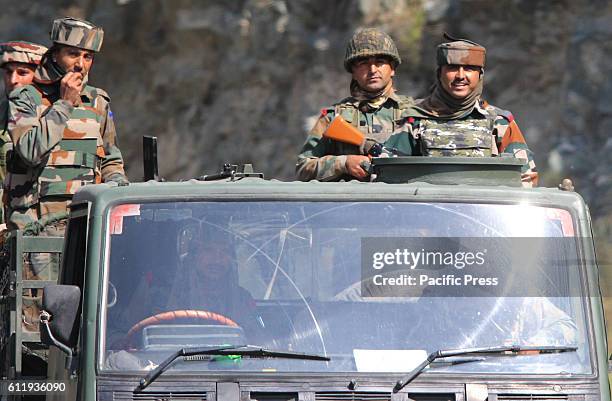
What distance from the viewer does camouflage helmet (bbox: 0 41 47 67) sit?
8664 millimetres

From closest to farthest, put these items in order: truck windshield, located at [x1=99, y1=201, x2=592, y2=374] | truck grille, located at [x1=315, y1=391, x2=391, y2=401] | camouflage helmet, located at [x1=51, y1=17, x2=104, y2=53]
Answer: truck grille, located at [x1=315, y1=391, x2=391, y2=401] → truck windshield, located at [x1=99, y1=201, x2=592, y2=374] → camouflage helmet, located at [x1=51, y1=17, x2=104, y2=53]

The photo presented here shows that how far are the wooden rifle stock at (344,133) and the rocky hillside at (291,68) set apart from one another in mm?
8613

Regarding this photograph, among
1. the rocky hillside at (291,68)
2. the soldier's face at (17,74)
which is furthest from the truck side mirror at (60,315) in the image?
the rocky hillside at (291,68)

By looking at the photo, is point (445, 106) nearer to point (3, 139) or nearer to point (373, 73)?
point (373, 73)

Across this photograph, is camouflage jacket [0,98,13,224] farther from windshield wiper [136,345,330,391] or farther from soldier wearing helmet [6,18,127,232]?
windshield wiper [136,345,330,391]

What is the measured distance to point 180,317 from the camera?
5004 millimetres

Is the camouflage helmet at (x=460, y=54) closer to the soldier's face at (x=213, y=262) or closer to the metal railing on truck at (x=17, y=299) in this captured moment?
the metal railing on truck at (x=17, y=299)

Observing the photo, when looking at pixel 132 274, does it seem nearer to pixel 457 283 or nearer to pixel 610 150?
pixel 457 283

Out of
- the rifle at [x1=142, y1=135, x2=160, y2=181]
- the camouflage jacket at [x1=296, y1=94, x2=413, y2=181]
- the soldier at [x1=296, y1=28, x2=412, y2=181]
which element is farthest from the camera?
the soldier at [x1=296, y1=28, x2=412, y2=181]

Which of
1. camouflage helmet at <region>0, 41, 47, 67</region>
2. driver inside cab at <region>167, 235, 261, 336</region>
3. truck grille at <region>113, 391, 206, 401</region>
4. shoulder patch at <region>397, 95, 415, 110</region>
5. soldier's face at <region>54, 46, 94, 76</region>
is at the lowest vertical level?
truck grille at <region>113, 391, 206, 401</region>

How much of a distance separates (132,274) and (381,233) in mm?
938

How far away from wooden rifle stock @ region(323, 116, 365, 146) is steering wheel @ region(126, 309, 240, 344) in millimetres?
2335

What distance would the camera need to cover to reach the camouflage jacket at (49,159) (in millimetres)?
7855

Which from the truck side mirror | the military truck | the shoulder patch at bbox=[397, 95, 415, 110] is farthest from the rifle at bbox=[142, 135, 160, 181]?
the shoulder patch at bbox=[397, 95, 415, 110]
